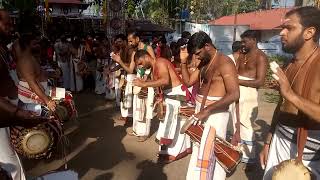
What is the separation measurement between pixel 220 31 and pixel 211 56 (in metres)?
20.7

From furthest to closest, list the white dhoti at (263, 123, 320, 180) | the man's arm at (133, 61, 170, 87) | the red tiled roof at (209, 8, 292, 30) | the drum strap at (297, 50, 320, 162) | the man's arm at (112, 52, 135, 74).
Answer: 1. the red tiled roof at (209, 8, 292, 30)
2. the man's arm at (112, 52, 135, 74)
3. the man's arm at (133, 61, 170, 87)
4. the white dhoti at (263, 123, 320, 180)
5. the drum strap at (297, 50, 320, 162)

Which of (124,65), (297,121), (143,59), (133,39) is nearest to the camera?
(297,121)

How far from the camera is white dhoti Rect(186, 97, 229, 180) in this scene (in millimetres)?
3955

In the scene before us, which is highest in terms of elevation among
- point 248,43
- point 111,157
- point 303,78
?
point 248,43

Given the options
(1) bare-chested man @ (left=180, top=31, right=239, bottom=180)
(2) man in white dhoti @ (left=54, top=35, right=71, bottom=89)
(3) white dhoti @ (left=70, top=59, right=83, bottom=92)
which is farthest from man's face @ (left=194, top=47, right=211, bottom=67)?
(2) man in white dhoti @ (left=54, top=35, right=71, bottom=89)

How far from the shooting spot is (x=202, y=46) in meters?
4.12

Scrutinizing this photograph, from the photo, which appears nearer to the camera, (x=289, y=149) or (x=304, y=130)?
(x=304, y=130)

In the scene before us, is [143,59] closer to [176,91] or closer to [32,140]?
[176,91]

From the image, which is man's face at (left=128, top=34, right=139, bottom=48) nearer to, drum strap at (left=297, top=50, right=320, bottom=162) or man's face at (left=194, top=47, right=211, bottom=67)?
man's face at (left=194, top=47, right=211, bottom=67)

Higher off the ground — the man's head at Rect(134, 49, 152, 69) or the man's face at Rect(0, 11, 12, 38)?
the man's face at Rect(0, 11, 12, 38)

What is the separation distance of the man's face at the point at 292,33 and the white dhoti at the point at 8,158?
254 centimetres

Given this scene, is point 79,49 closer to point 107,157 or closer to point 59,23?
point 107,157

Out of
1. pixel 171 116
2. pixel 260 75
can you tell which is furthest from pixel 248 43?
pixel 171 116

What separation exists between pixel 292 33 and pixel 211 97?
1334 mm
